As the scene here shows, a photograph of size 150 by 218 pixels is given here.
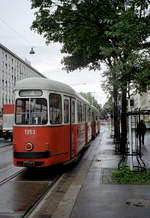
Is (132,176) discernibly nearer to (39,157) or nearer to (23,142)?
(39,157)

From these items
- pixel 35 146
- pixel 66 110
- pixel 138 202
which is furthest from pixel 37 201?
pixel 66 110

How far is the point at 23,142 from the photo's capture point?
871 cm

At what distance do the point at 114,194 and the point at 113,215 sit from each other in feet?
4.41

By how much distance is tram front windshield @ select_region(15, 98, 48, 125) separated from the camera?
8.83 metres

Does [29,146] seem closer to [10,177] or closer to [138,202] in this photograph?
[10,177]

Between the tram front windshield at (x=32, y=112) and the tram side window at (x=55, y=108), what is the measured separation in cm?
25

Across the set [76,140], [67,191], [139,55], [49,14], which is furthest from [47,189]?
[49,14]

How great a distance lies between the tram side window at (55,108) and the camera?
910 cm

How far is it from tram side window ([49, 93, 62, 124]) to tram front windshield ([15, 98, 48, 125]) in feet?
0.81

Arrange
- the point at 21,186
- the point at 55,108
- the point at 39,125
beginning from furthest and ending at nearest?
the point at 55,108 < the point at 39,125 < the point at 21,186

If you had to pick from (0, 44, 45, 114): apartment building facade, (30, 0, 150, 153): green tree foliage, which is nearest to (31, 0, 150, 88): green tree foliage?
(30, 0, 150, 153): green tree foliage

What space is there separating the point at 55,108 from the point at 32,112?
833mm

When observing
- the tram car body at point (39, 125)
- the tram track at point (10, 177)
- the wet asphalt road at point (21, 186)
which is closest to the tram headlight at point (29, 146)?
the tram car body at point (39, 125)

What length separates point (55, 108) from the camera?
30.5 feet
